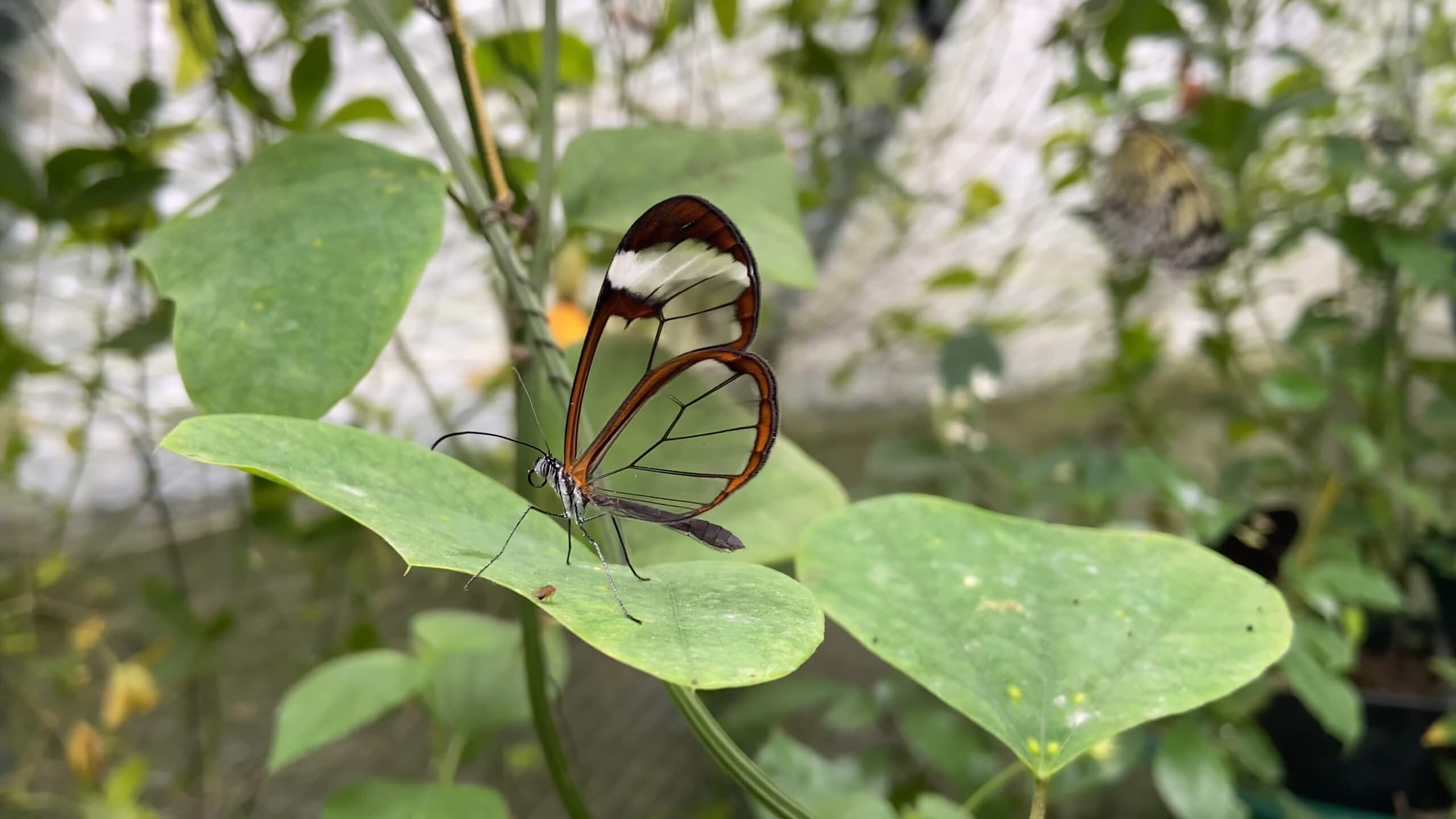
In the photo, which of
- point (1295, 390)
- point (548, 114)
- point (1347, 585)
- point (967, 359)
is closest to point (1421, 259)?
point (1295, 390)

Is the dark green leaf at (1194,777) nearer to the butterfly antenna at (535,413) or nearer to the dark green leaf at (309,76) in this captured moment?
the butterfly antenna at (535,413)

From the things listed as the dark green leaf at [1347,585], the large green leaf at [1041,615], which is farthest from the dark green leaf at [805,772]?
the dark green leaf at [1347,585]

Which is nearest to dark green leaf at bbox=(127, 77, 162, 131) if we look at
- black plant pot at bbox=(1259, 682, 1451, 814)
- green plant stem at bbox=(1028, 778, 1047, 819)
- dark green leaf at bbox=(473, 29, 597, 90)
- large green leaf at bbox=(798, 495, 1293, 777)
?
dark green leaf at bbox=(473, 29, 597, 90)

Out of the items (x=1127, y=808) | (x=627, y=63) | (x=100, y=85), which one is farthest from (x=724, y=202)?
(x=1127, y=808)

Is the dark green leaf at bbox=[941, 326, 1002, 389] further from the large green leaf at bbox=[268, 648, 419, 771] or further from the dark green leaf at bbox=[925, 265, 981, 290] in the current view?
the large green leaf at bbox=[268, 648, 419, 771]

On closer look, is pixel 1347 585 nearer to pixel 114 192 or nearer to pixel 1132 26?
pixel 1132 26
